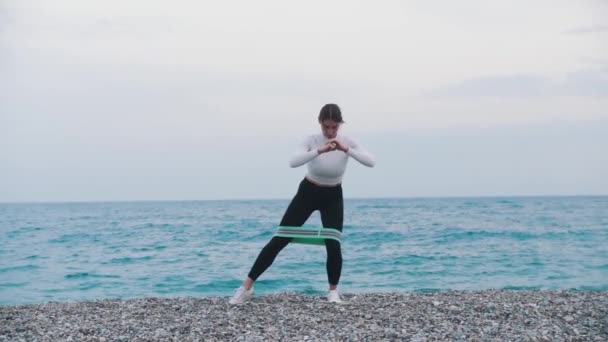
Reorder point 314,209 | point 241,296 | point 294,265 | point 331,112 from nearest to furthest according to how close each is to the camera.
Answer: point 331,112, point 314,209, point 241,296, point 294,265

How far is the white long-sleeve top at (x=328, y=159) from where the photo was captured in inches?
266

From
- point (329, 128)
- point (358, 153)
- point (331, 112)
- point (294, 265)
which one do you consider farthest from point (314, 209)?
point (294, 265)

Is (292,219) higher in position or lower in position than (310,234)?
higher

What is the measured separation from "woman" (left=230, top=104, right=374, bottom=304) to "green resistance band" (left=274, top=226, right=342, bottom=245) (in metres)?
0.05

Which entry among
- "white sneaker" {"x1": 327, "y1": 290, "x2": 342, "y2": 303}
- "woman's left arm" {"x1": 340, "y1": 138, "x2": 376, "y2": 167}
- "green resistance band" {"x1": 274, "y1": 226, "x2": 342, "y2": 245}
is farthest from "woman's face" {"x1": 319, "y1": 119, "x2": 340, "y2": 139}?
"white sneaker" {"x1": 327, "y1": 290, "x2": 342, "y2": 303}

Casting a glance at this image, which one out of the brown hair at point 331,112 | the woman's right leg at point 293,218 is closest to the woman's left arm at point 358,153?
the brown hair at point 331,112

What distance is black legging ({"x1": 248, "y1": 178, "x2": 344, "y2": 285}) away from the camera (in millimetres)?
6969

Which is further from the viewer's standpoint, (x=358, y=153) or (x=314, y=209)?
(x=314, y=209)

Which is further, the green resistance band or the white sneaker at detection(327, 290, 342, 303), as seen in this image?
the white sneaker at detection(327, 290, 342, 303)

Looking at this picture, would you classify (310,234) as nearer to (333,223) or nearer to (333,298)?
(333,223)

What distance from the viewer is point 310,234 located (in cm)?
701

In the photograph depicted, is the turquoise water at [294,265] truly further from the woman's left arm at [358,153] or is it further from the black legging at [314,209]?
the woman's left arm at [358,153]

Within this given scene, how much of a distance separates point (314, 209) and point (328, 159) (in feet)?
2.16

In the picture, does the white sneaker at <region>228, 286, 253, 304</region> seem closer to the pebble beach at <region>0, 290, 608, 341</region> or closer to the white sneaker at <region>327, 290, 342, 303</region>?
the pebble beach at <region>0, 290, 608, 341</region>
